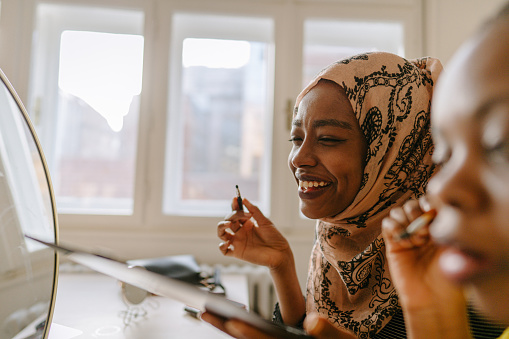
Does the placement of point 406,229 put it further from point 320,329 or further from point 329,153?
point 329,153

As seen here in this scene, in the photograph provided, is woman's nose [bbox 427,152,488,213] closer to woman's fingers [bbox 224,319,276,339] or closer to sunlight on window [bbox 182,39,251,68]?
woman's fingers [bbox 224,319,276,339]

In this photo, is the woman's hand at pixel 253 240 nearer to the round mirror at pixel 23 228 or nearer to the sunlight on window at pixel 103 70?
the round mirror at pixel 23 228

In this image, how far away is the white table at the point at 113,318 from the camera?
0.98m

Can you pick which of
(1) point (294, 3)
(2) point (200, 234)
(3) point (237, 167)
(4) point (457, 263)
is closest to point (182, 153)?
(3) point (237, 167)

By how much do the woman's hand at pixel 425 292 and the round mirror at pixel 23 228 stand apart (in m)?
0.57

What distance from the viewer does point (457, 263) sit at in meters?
0.26

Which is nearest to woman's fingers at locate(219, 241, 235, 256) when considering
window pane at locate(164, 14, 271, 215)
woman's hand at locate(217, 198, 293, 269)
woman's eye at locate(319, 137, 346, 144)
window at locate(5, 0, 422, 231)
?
woman's hand at locate(217, 198, 293, 269)

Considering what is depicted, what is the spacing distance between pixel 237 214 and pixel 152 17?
5.06 ft

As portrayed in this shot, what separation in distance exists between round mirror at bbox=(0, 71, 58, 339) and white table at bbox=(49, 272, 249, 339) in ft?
1.36

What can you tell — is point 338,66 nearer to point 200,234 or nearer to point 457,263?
point 457,263

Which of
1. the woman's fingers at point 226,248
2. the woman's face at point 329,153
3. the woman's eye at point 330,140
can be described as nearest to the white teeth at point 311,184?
the woman's face at point 329,153

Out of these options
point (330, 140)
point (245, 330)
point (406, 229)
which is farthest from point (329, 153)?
point (245, 330)

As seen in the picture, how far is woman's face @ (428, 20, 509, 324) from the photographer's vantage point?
24 centimetres

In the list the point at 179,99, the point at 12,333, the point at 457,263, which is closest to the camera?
the point at 457,263
